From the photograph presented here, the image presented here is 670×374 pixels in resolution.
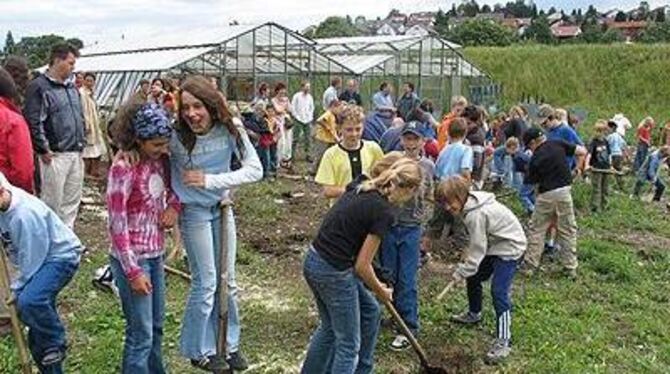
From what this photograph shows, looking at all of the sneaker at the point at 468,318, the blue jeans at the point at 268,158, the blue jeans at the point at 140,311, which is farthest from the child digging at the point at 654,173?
the blue jeans at the point at 140,311

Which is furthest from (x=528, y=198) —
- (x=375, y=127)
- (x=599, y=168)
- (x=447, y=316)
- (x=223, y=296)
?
(x=223, y=296)

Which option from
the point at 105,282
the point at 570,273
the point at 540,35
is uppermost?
the point at 540,35

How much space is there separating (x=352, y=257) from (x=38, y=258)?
155 cm

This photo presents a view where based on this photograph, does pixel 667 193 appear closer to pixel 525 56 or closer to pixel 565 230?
pixel 565 230

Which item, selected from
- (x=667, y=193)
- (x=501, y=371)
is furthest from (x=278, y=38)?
(x=501, y=371)

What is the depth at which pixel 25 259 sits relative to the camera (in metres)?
3.69

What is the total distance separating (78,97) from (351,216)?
3.80m

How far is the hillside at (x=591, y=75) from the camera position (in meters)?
31.7

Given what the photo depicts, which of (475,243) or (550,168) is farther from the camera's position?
(550,168)

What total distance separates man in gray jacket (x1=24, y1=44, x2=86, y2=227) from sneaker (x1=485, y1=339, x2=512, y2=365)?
379 centimetres

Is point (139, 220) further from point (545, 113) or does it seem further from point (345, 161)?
point (545, 113)

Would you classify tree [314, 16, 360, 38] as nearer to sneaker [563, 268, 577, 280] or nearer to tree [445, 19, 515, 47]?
tree [445, 19, 515, 47]

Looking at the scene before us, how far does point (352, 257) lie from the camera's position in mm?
3941

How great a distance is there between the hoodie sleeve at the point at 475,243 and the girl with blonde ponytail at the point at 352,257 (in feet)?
4.12
